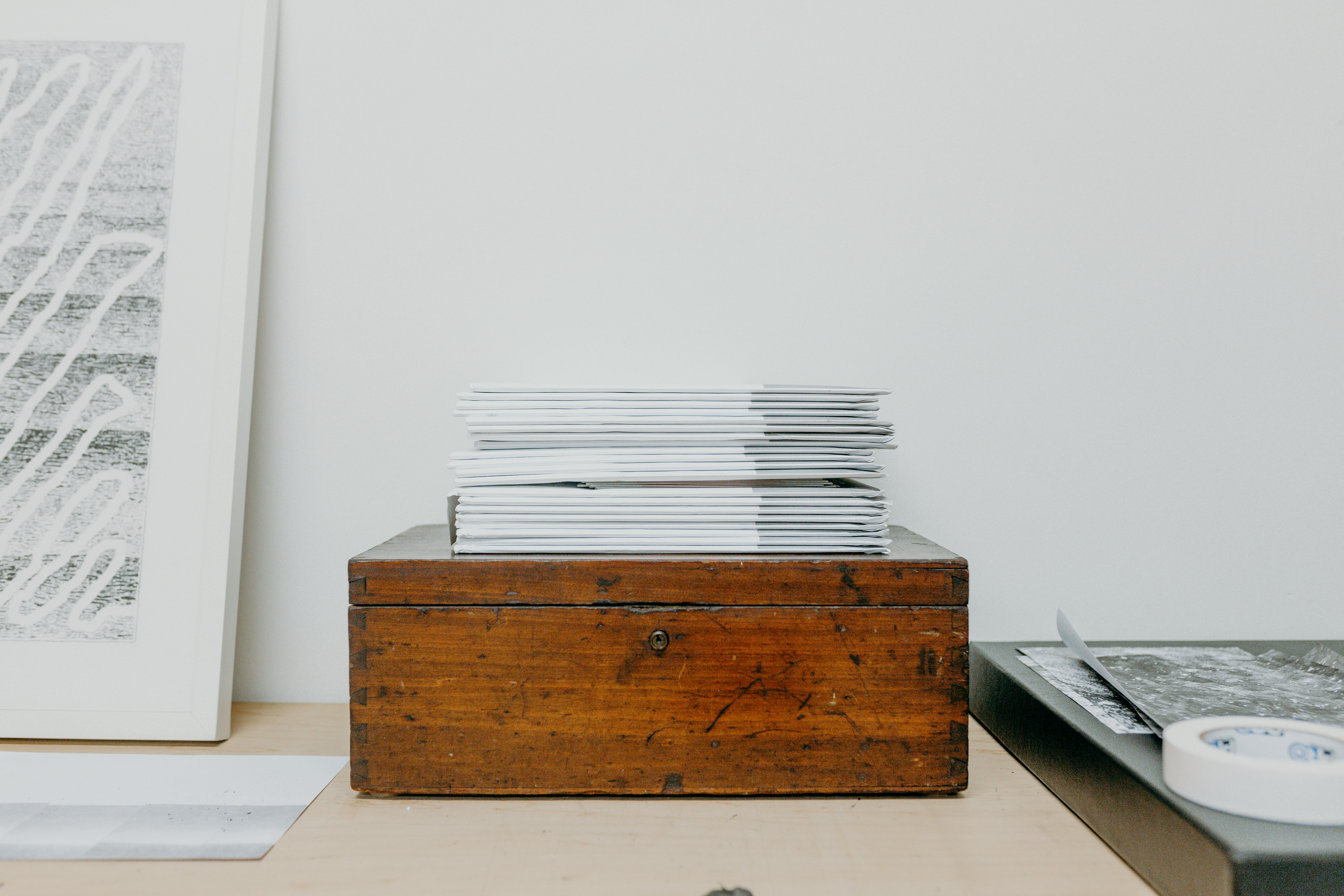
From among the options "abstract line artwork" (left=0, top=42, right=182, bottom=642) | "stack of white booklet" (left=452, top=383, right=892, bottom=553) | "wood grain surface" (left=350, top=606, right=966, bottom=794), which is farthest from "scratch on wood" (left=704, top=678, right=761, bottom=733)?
"abstract line artwork" (left=0, top=42, right=182, bottom=642)

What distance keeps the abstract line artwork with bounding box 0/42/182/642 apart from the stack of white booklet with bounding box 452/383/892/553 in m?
0.47

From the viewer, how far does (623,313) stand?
109 centimetres

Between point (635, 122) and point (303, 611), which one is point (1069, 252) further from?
point (303, 611)

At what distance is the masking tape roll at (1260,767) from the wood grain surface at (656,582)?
209 millimetres

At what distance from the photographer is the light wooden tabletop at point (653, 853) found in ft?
2.09

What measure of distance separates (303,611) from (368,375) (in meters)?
0.31

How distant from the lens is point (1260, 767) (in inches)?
22.8

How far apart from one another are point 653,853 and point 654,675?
15 cm

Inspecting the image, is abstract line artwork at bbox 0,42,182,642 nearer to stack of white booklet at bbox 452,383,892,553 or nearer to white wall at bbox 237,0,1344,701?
white wall at bbox 237,0,1344,701

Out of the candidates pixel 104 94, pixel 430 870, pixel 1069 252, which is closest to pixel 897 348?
pixel 1069 252

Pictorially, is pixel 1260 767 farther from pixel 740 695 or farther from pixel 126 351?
pixel 126 351

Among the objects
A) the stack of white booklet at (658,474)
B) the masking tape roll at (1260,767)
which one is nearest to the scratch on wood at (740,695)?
the stack of white booklet at (658,474)

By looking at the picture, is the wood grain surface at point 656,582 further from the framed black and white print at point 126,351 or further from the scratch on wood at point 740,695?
the framed black and white print at point 126,351

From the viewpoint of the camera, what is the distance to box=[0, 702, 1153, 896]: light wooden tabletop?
636mm
